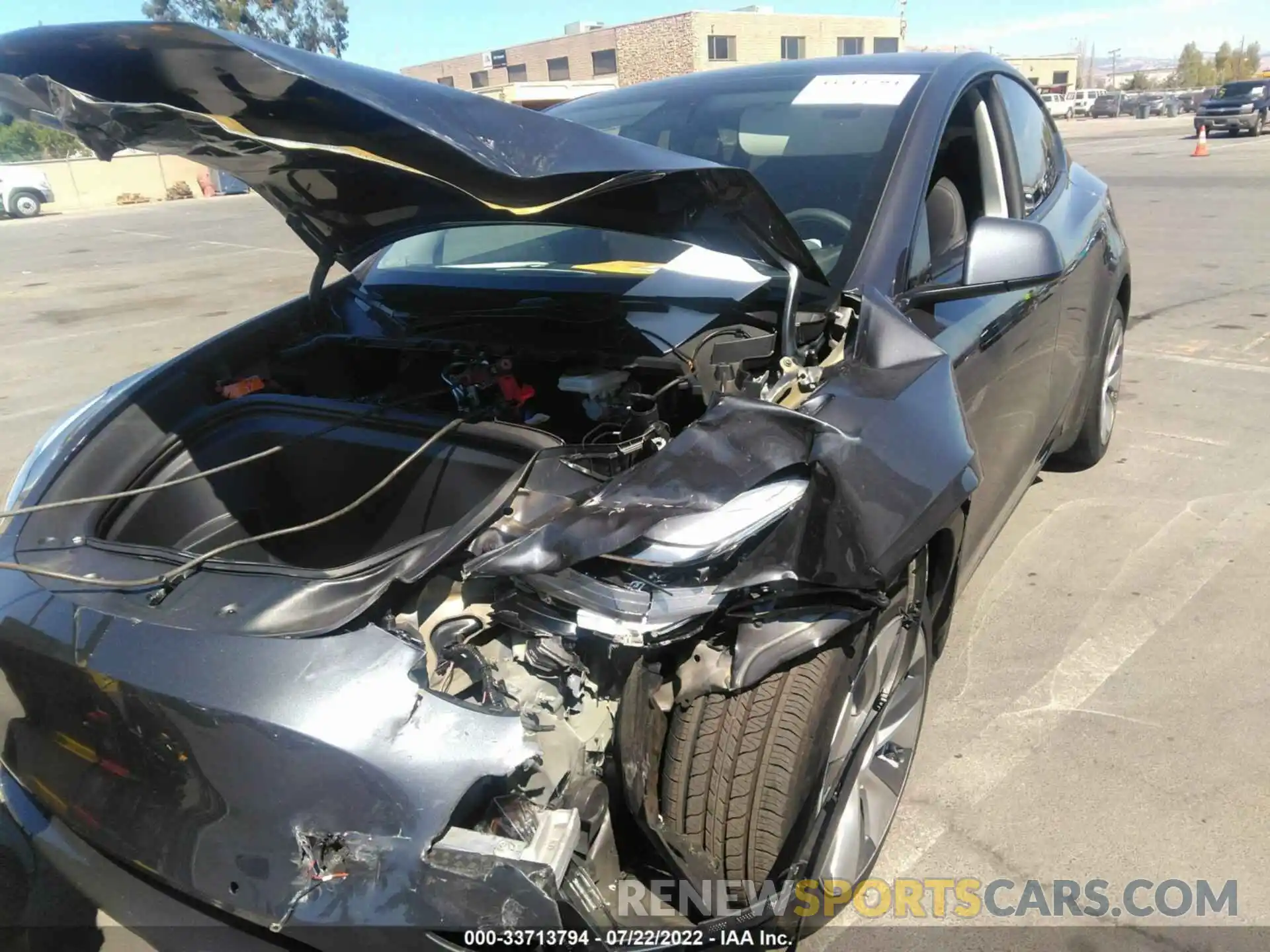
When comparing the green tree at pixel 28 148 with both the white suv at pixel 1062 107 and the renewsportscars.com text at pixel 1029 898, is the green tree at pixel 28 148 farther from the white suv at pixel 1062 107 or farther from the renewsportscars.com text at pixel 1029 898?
the white suv at pixel 1062 107

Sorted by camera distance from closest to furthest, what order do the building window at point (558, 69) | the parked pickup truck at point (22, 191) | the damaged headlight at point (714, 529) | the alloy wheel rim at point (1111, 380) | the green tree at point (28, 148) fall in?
1. the damaged headlight at point (714, 529)
2. the alloy wheel rim at point (1111, 380)
3. the parked pickup truck at point (22, 191)
4. the green tree at point (28, 148)
5. the building window at point (558, 69)

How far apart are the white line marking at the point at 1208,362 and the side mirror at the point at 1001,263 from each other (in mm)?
4339

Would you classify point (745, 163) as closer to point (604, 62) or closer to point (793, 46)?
point (793, 46)

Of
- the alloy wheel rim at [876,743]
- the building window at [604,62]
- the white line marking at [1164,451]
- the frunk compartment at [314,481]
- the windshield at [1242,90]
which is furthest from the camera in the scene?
the building window at [604,62]

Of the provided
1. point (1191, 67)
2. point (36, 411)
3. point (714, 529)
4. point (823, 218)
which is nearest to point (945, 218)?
point (823, 218)

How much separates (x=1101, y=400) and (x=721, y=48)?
58.2 metres

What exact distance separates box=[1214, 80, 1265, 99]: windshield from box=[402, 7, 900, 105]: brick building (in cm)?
2907

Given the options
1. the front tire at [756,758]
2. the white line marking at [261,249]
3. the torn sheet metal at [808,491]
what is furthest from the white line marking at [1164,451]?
the white line marking at [261,249]

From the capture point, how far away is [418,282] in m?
3.12

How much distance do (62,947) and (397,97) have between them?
2104 millimetres

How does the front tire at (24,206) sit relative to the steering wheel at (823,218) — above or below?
below

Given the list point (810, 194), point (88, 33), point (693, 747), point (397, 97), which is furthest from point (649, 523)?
point (810, 194)

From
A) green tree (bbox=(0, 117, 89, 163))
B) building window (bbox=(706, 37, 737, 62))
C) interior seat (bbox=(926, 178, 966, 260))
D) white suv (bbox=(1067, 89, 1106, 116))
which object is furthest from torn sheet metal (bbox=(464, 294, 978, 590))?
white suv (bbox=(1067, 89, 1106, 116))

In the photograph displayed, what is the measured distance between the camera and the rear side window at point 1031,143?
137 inches
